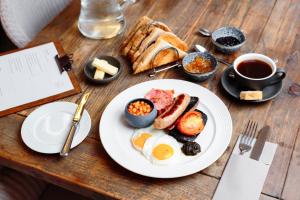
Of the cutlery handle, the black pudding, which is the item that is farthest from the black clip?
the black pudding

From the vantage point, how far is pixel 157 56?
1266 mm

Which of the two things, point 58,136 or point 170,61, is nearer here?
point 58,136

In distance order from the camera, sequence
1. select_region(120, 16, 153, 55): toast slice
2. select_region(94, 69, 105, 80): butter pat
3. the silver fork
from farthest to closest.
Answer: select_region(120, 16, 153, 55): toast slice < select_region(94, 69, 105, 80): butter pat < the silver fork

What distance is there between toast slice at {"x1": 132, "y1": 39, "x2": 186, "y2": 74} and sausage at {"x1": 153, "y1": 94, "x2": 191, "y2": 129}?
21 centimetres

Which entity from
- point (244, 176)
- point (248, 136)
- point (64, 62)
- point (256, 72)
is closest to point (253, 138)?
point (248, 136)

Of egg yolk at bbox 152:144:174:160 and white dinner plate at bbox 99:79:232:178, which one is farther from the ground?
egg yolk at bbox 152:144:174:160

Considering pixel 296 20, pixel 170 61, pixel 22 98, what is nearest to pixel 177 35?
pixel 170 61

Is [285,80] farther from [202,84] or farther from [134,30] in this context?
[134,30]

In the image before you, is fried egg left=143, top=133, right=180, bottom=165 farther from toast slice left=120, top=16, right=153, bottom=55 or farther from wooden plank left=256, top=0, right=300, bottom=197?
toast slice left=120, top=16, right=153, bottom=55

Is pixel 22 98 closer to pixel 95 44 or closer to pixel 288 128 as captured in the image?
pixel 95 44

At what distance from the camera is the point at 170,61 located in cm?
128

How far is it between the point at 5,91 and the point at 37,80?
0.34 feet

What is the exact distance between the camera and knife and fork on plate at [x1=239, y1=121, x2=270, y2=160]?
3.22 ft

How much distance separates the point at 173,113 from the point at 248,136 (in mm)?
208
